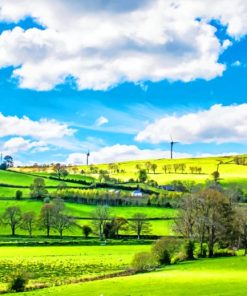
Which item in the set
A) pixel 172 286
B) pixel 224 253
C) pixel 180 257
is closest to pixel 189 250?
pixel 180 257

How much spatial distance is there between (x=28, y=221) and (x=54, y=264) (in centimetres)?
7934

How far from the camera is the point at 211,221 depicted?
321 feet

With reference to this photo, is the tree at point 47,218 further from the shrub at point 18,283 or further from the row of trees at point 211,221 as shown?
the shrub at point 18,283

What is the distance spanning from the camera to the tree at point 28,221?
16225 centimetres

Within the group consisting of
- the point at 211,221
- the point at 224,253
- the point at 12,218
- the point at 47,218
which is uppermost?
the point at 211,221

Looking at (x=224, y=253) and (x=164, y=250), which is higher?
(x=164, y=250)

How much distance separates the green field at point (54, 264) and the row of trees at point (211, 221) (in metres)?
15.3

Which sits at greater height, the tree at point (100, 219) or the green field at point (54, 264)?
the tree at point (100, 219)

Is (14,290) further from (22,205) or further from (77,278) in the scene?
(22,205)

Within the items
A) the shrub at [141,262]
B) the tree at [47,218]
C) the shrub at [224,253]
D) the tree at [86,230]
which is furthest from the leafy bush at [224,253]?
the tree at [47,218]

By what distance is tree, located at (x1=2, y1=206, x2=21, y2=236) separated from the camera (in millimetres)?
165250

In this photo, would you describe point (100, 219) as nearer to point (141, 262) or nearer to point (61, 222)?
point (61, 222)

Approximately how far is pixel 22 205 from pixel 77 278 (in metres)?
134

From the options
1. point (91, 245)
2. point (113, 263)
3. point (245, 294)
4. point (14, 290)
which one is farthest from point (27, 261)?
point (245, 294)
